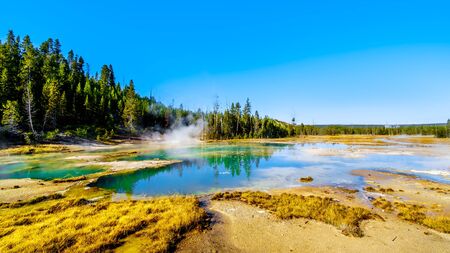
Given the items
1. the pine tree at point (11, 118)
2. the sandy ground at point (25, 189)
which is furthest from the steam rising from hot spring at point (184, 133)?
the sandy ground at point (25, 189)

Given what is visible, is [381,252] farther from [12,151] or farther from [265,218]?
[12,151]

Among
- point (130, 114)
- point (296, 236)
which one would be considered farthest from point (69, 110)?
point (296, 236)

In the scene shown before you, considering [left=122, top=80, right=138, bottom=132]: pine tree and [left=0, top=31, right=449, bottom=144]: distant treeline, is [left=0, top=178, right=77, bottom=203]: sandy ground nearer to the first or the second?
[left=0, top=31, right=449, bottom=144]: distant treeline

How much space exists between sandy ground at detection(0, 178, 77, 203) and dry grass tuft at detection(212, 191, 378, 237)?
46.0ft

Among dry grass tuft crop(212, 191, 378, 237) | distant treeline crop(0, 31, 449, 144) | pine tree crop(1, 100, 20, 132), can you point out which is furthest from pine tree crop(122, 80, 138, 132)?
dry grass tuft crop(212, 191, 378, 237)

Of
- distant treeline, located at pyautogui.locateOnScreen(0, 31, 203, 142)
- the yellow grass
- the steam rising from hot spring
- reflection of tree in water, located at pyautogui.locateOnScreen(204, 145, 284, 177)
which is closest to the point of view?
reflection of tree in water, located at pyautogui.locateOnScreen(204, 145, 284, 177)

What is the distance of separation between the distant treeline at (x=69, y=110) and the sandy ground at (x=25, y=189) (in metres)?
36.1

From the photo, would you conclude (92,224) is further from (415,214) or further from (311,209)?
(415,214)

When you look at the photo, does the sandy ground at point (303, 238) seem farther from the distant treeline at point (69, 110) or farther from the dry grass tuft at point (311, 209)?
the distant treeline at point (69, 110)

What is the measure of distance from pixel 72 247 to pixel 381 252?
41.8 ft

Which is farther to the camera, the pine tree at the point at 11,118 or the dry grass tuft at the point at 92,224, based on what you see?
the pine tree at the point at 11,118

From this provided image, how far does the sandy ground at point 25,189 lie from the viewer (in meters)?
16.8

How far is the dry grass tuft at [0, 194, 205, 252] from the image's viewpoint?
9.27 metres

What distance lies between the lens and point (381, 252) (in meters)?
9.52
